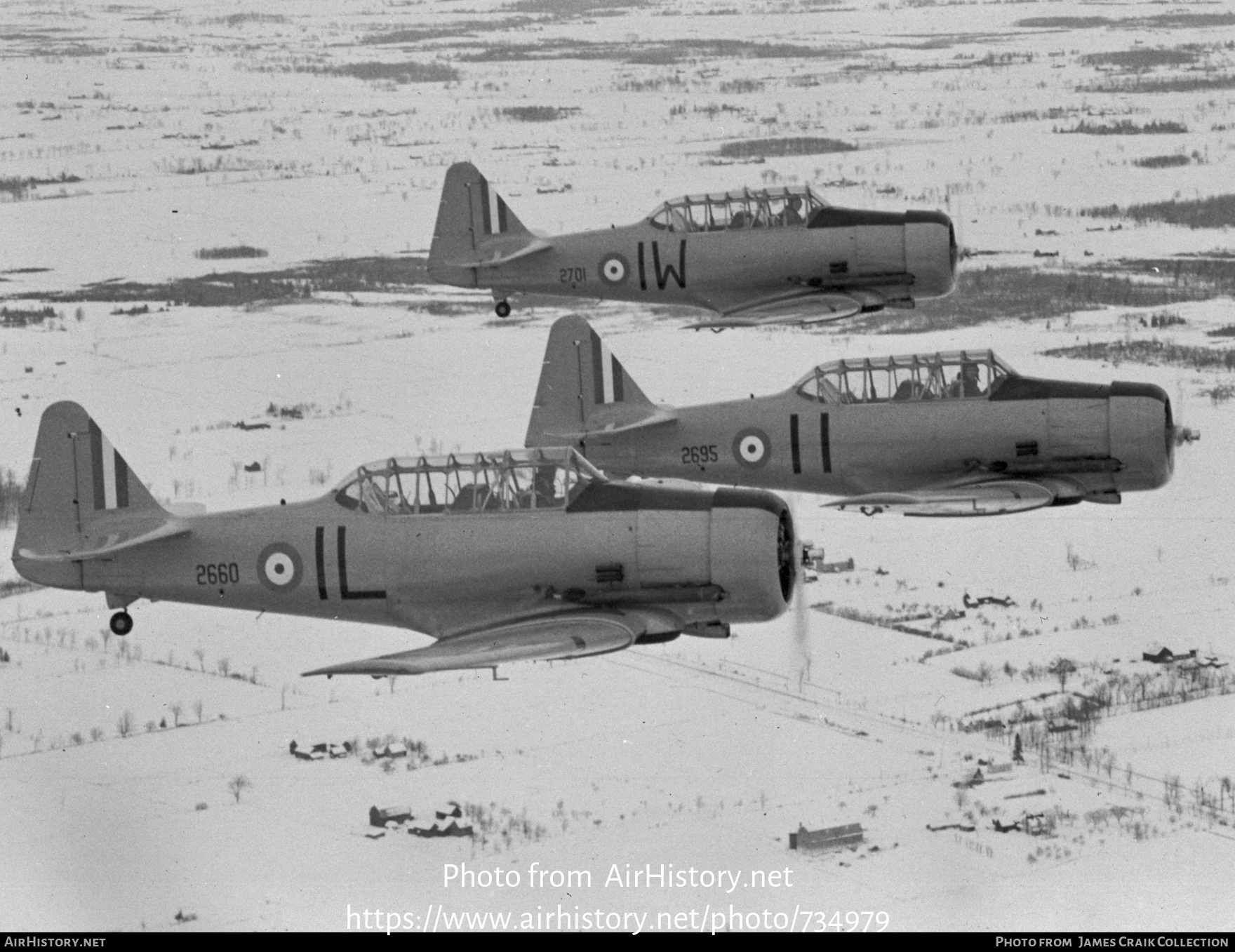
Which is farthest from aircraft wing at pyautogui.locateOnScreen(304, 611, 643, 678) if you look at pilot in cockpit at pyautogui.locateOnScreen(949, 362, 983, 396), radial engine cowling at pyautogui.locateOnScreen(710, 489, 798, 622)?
pilot in cockpit at pyautogui.locateOnScreen(949, 362, 983, 396)

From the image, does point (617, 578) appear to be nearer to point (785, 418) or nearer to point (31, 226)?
point (785, 418)

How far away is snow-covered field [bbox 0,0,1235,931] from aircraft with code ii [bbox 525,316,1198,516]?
1736mm

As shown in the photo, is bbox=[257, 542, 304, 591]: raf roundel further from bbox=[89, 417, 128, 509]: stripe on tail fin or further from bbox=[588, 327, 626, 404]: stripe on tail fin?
bbox=[588, 327, 626, 404]: stripe on tail fin

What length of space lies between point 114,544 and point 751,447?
24.3ft

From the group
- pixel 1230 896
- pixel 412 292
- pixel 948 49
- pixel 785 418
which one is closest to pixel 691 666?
pixel 785 418

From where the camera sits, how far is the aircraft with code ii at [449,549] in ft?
67.2

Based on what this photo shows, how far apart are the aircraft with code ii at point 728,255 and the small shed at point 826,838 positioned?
36.1 feet

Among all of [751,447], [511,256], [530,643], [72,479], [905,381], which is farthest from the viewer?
[511,256]

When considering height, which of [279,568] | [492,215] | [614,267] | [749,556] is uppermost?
[492,215]

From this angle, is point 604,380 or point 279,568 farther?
point 604,380

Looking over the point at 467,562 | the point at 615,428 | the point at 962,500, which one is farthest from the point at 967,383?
the point at 467,562

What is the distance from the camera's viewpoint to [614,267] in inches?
1261

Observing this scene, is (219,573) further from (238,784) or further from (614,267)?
(614,267)

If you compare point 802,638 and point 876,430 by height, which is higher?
point 876,430
